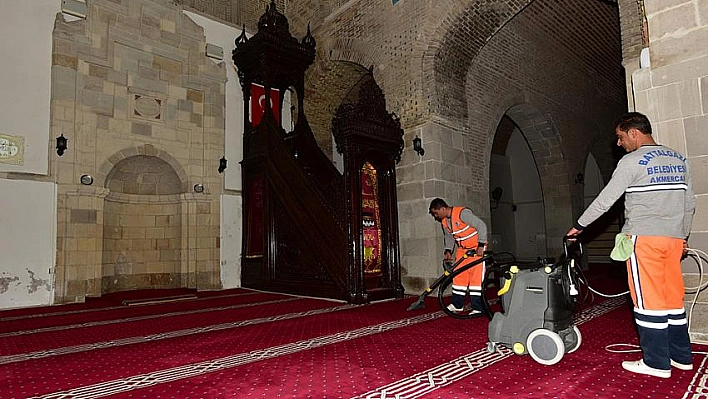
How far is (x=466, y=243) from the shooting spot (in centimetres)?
521

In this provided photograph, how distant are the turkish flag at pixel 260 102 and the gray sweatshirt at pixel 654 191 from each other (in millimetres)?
7372

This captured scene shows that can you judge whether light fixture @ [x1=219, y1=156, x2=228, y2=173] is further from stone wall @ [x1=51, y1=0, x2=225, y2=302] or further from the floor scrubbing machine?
the floor scrubbing machine

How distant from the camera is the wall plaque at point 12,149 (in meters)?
6.43

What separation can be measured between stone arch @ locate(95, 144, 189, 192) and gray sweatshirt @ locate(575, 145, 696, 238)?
730 cm

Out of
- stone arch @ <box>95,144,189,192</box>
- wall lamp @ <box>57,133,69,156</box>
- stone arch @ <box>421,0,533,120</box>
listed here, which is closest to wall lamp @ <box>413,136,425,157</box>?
stone arch @ <box>421,0,533,120</box>

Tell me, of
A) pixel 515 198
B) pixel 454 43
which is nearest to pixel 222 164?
pixel 454 43

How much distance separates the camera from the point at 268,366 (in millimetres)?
2998

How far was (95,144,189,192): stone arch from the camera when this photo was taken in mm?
7387

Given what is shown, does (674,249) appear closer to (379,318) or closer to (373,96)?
(379,318)

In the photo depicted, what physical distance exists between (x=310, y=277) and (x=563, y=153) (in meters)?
7.35

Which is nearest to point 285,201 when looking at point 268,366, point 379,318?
point 379,318

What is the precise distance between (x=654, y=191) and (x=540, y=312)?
100cm

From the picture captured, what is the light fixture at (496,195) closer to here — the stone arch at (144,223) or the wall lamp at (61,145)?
the stone arch at (144,223)

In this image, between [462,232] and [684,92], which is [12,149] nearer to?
[462,232]
